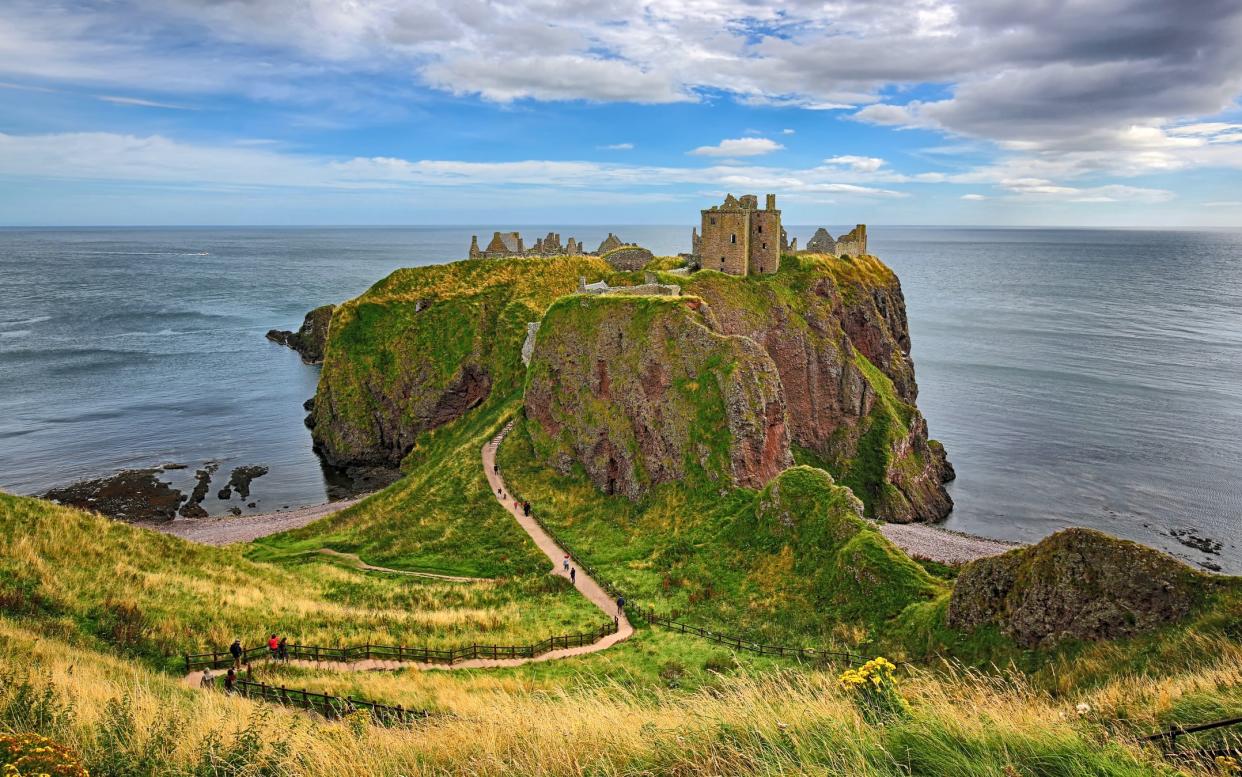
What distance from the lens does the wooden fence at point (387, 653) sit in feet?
71.3

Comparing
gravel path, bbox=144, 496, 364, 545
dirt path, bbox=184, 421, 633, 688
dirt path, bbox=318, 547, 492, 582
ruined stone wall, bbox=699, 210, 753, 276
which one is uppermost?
ruined stone wall, bbox=699, 210, 753, 276

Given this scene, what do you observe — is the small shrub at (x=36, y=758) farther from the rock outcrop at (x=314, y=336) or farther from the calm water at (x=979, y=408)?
the rock outcrop at (x=314, y=336)

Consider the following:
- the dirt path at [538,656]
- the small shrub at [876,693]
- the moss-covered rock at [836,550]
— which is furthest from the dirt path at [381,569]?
the small shrub at [876,693]

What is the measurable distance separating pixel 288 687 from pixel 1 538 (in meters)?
16.5

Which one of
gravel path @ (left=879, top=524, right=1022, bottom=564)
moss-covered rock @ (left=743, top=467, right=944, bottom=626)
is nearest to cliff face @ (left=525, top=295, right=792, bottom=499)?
moss-covered rock @ (left=743, top=467, right=944, bottom=626)

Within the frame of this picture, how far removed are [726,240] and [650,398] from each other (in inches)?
972

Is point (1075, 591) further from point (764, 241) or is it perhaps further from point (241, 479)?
point (241, 479)

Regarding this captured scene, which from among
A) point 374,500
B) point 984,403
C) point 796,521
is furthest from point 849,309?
A: point 374,500

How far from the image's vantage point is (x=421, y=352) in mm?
77562

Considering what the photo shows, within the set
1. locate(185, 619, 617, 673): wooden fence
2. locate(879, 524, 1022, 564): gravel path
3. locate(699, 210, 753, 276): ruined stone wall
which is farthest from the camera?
locate(699, 210, 753, 276): ruined stone wall

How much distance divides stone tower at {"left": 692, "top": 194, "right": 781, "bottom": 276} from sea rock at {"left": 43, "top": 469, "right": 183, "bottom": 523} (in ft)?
171

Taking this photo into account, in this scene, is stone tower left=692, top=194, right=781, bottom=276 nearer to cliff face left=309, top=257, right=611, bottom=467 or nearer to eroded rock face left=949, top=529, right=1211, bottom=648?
cliff face left=309, top=257, right=611, bottom=467

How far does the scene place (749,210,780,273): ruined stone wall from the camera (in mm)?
65000

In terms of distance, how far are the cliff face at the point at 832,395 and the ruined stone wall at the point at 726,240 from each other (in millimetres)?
1895
